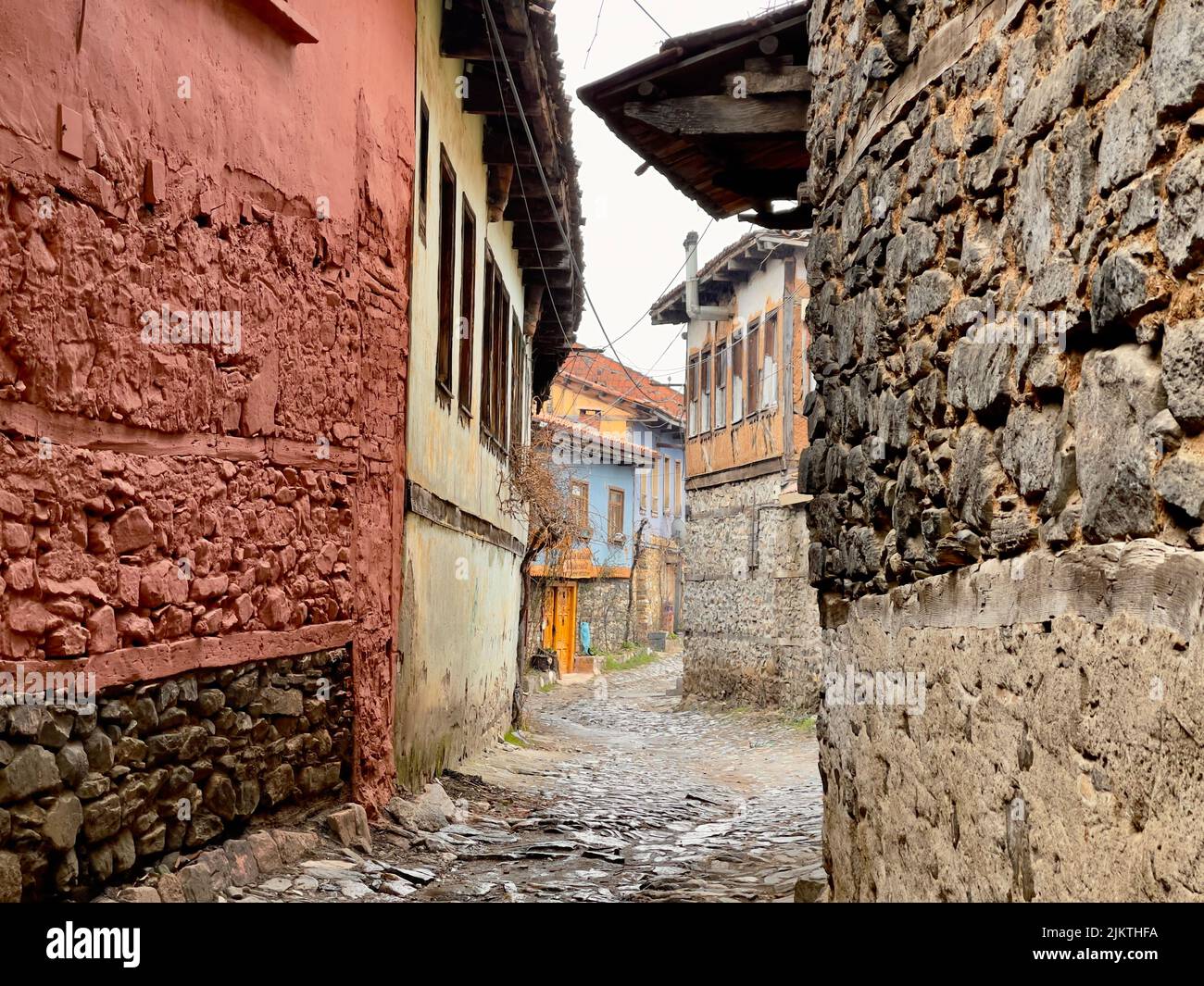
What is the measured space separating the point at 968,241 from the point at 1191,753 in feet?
5.49

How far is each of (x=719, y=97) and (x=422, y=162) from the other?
7.46 feet

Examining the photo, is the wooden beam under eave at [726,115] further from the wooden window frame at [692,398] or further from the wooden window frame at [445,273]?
the wooden window frame at [692,398]

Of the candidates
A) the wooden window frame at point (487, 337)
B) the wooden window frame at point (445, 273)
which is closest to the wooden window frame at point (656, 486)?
the wooden window frame at point (487, 337)

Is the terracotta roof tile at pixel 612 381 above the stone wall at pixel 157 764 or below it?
above

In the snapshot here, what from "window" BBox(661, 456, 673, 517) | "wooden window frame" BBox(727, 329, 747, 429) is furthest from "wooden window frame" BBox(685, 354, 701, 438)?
"window" BBox(661, 456, 673, 517)

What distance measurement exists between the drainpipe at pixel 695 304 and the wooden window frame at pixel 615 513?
1342 cm

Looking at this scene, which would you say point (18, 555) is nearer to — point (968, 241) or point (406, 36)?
point (968, 241)

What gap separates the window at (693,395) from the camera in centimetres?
2038

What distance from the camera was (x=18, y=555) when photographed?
→ 3.74 m

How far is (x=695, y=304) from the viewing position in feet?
62.7

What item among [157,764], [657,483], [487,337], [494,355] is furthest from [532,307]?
[657,483]

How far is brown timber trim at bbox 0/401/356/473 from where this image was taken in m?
3.78

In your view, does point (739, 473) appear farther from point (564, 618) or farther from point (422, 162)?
point (564, 618)

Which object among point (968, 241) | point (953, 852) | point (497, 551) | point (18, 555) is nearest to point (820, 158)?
point (968, 241)
